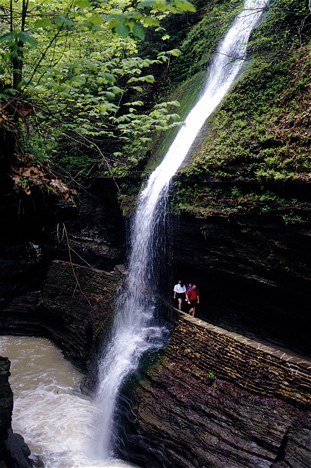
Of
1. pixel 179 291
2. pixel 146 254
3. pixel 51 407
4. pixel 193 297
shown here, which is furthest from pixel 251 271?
pixel 51 407

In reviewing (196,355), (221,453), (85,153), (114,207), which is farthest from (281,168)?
(85,153)

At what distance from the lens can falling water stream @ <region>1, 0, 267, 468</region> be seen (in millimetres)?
6455

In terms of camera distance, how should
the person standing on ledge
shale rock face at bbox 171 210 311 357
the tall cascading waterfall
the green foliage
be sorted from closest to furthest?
the green foliage → shale rock face at bbox 171 210 311 357 → the tall cascading waterfall → the person standing on ledge

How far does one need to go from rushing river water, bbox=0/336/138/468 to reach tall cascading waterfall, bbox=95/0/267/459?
46 centimetres

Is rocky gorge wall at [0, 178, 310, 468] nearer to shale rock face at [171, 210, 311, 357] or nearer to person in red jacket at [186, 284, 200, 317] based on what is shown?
shale rock face at [171, 210, 311, 357]

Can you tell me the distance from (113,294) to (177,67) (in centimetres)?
1006

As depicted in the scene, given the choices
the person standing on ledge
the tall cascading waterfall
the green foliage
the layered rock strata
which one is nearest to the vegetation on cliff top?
the tall cascading waterfall

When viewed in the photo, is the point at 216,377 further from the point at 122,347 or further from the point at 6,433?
the point at 6,433

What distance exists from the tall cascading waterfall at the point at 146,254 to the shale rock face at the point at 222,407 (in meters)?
1.22

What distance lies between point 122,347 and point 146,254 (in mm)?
2781

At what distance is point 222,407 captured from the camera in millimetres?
5156

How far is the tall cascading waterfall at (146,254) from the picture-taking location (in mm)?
7232

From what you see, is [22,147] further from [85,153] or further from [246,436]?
[85,153]

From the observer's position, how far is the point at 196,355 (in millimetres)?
6055
